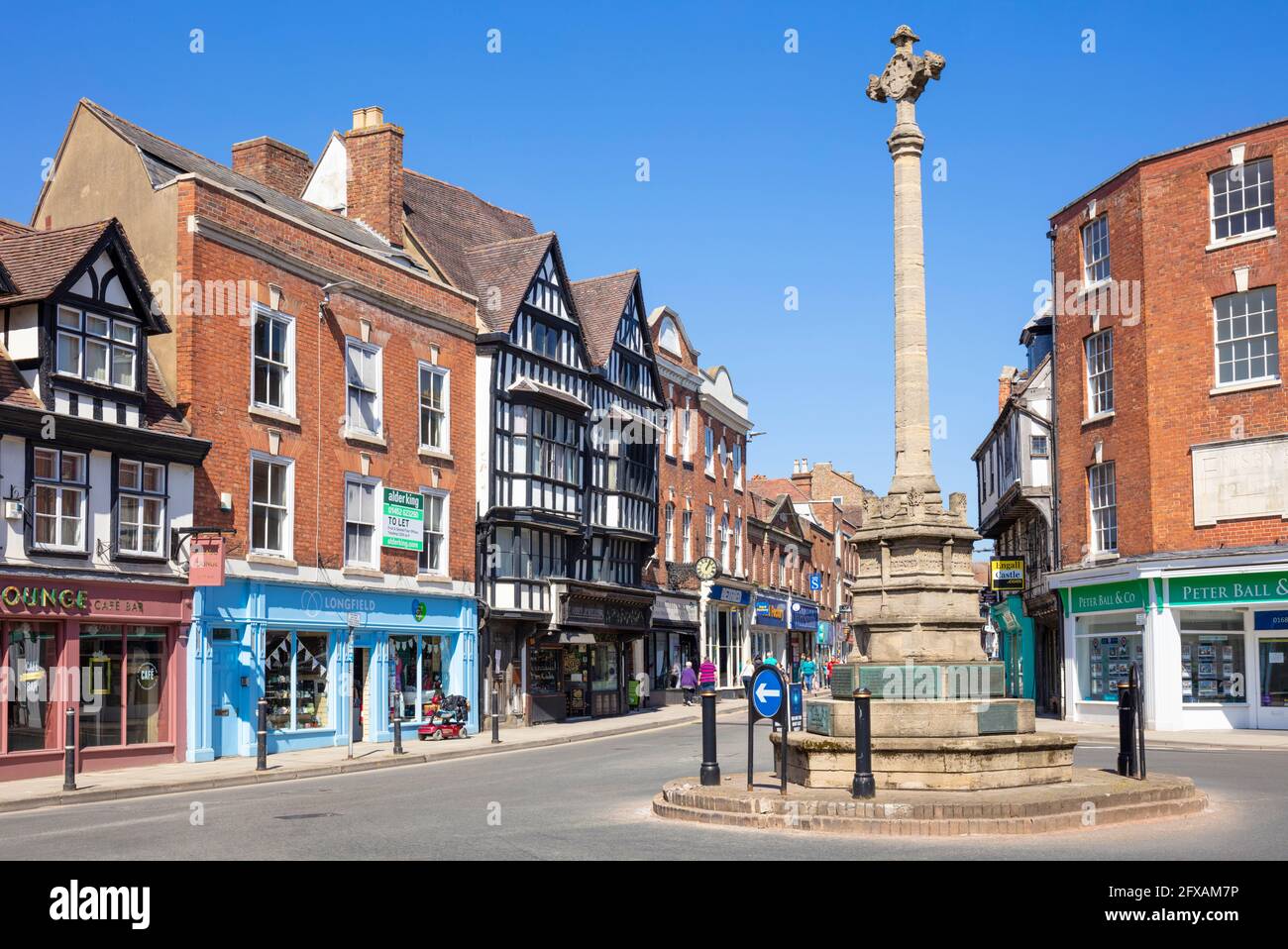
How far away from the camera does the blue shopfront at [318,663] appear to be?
25469 millimetres

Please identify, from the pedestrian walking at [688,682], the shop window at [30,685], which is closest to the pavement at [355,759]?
the shop window at [30,685]

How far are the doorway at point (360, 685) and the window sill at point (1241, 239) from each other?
2239 centimetres

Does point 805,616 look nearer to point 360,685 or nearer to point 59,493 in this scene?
point 360,685


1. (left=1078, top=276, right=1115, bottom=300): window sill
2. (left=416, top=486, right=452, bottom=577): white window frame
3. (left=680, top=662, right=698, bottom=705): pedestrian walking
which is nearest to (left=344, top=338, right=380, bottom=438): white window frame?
(left=416, top=486, right=452, bottom=577): white window frame

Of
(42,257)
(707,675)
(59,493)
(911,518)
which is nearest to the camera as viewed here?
(911,518)

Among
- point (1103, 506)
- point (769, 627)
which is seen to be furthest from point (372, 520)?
point (769, 627)

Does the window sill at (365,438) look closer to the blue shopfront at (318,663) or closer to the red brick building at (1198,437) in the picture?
the blue shopfront at (318,663)

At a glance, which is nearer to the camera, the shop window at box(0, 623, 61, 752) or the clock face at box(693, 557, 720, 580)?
the shop window at box(0, 623, 61, 752)

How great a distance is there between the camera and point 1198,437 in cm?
3195

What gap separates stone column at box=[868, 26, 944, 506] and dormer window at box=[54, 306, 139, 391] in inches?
568

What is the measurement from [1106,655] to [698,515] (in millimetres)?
19360

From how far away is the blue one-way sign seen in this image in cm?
1457

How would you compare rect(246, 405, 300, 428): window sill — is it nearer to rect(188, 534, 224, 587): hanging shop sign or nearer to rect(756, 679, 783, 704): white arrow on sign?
rect(188, 534, 224, 587): hanging shop sign
